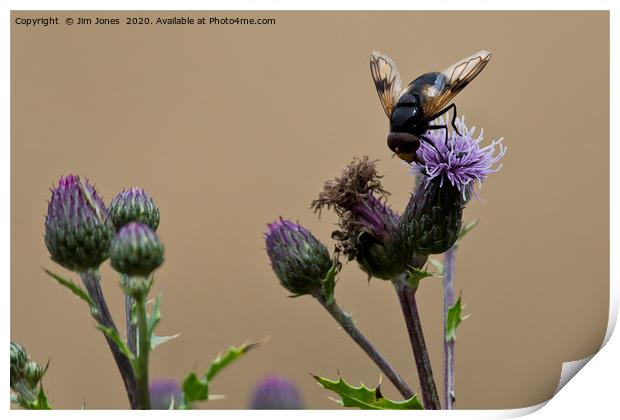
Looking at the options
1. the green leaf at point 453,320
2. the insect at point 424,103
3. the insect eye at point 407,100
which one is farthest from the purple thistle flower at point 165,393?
the insect eye at point 407,100

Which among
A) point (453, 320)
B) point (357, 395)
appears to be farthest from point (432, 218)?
point (357, 395)

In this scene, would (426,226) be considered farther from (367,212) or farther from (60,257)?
(60,257)

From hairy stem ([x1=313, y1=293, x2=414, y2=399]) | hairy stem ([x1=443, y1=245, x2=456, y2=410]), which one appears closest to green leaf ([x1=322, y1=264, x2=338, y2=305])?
hairy stem ([x1=313, y1=293, x2=414, y2=399])

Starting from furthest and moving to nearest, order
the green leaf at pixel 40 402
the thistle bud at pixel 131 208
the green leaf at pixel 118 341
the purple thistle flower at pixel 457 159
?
the purple thistle flower at pixel 457 159 → the thistle bud at pixel 131 208 → the green leaf at pixel 40 402 → the green leaf at pixel 118 341

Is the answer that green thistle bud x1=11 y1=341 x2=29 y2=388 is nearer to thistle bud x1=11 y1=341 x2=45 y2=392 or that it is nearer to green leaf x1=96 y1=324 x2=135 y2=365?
thistle bud x1=11 y1=341 x2=45 y2=392

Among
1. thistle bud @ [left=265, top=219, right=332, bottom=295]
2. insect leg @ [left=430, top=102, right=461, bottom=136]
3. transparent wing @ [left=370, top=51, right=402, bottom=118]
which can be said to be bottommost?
thistle bud @ [left=265, top=219, right=332, bottom=295]

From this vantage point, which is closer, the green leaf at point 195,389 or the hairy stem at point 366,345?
the green leaf at point 195,389

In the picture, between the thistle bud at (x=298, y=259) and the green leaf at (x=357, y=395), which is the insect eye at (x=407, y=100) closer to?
the thistle bud at (x=298, y=259)

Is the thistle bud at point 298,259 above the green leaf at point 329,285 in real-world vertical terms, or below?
above
